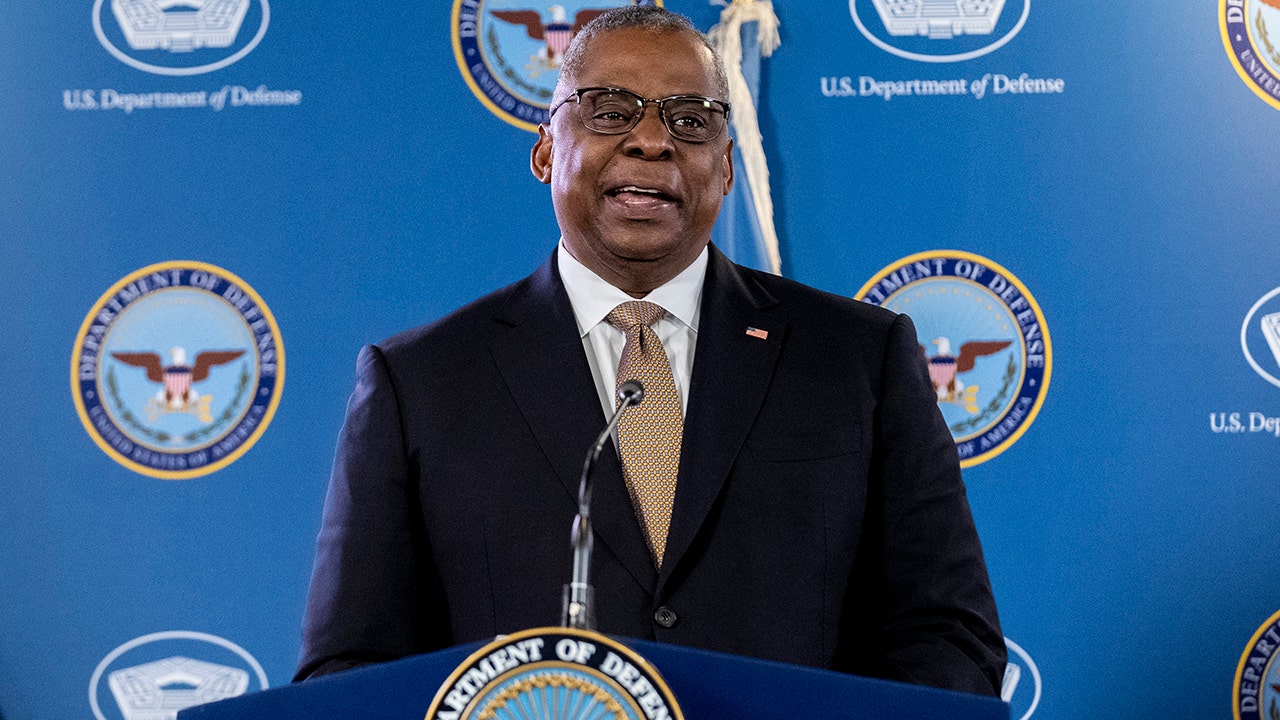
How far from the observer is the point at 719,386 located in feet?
4.63

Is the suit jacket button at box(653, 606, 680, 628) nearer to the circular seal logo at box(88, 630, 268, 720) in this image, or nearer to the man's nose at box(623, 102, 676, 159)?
the man's nose at box(623, 102, 676, 159)

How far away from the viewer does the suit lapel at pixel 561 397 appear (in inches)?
51.6

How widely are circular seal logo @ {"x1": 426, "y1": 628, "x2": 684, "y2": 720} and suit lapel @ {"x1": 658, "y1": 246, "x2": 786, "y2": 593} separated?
Result: 484mm

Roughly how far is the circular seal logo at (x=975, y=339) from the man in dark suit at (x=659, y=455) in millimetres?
913

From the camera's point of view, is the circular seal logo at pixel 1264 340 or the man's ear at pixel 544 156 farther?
the circular seal logo at pixel 1264 340

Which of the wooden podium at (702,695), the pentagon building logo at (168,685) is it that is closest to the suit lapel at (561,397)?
the wooden podium at (702,695)

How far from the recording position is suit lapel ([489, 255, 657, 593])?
1.31m

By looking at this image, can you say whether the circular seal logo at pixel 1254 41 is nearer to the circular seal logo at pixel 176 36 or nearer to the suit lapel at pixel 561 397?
the suit lapel at pixel 561 397

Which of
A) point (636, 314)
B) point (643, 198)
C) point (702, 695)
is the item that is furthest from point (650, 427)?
point (702, 695)

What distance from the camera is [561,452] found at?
1.38 m

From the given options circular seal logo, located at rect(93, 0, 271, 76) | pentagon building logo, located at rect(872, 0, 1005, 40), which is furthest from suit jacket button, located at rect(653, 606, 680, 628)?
circular seal logo, located at rect(93, 0, 271, 76)

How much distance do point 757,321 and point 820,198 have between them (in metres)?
0.99

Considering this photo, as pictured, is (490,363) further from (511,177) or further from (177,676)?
(177,676)

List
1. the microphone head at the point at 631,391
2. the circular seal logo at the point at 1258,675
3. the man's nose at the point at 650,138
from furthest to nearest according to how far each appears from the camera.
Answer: the circular seal logo at the point at 1258,675
the man's nose at the point at 650,138
the microphone head at the point at 631,391
